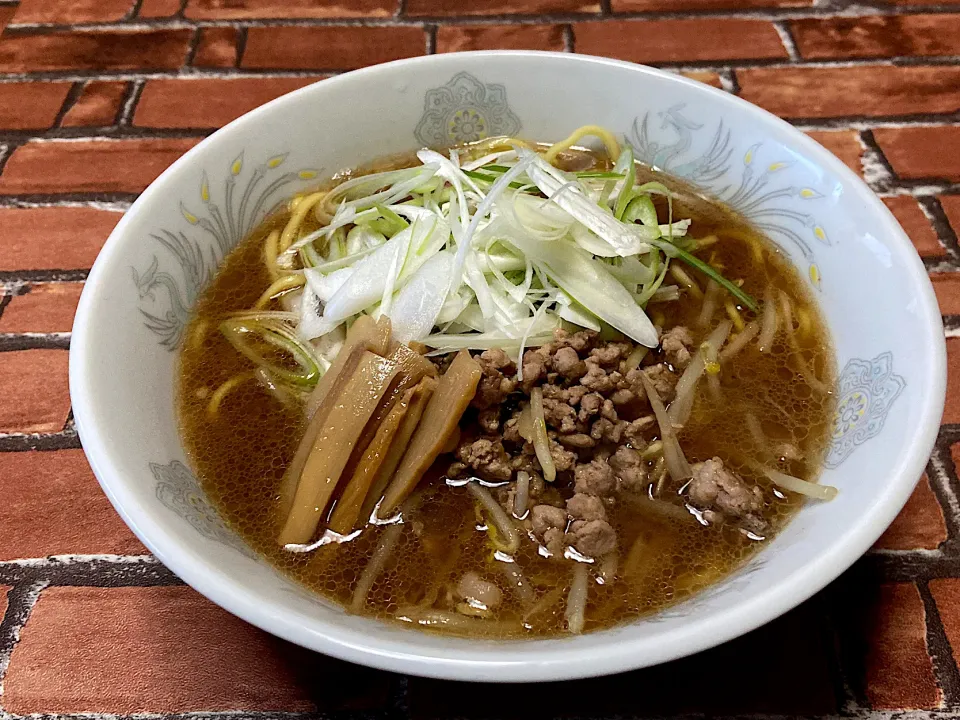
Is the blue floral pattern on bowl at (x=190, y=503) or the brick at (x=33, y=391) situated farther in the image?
the brick at (x=33, y=391)

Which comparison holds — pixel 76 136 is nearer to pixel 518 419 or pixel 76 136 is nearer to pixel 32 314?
pixel 32 314

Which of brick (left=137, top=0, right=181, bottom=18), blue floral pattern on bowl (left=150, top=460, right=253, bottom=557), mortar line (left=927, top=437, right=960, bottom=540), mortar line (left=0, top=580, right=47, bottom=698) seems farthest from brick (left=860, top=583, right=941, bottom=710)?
brick (left=137, top=0, right=181, bottom=18)

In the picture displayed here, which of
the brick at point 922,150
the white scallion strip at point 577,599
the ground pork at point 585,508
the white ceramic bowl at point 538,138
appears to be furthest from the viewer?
the brick at point 922,150

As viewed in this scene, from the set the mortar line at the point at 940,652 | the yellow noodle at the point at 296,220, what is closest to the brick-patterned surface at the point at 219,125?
the mortar line at the point at 940,652

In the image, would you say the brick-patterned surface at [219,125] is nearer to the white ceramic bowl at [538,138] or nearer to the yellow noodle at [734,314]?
the white ceramic bowl at [538,138]

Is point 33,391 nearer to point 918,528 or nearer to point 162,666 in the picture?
point 162,666

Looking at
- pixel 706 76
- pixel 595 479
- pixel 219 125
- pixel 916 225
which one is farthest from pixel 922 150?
pixel 219 125
